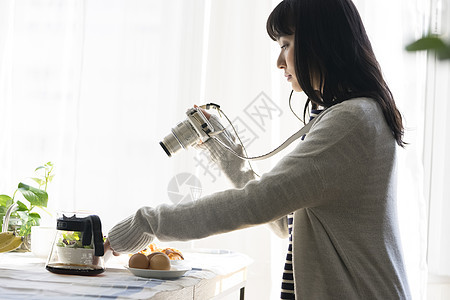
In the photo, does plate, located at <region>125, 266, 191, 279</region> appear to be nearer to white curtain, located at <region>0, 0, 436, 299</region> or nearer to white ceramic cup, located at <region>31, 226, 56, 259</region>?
white ceramic cup, located at <region>31, 226, 56, 259</region>

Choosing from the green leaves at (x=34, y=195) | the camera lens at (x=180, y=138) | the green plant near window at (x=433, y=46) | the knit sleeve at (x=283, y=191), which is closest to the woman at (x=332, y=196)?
the knit sleeve at (x=283, y=191)

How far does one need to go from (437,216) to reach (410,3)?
0.83 m

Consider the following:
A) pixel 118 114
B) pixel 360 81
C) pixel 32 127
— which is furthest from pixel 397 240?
pixel 32 127

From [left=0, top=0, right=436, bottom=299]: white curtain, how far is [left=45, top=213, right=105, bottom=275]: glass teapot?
92 cm

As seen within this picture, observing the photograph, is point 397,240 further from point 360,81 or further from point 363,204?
point 360,81

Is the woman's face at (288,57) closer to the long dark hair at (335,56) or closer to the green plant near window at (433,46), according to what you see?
the long dark hair at (335,56)

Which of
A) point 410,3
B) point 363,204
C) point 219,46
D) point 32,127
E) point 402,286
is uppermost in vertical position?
point 410,3

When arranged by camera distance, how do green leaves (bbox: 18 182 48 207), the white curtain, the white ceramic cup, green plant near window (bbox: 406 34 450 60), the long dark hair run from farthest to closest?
the white curtain < green leaves (bbox: 18 182 48 207) < the white ceramic cup < the long dark hair < green plant near window (bbox: 406 34 450 60)

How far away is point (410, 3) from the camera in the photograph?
2205 mm

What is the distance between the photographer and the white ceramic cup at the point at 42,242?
4.65 feet

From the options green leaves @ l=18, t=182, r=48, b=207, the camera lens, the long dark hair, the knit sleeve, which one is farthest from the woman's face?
green leaves @ l=18, t=182, r=48, b=207

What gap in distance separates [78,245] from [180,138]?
374 mm

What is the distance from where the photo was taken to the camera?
142cm

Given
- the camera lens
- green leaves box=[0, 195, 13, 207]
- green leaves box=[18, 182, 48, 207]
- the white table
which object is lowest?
the white table
